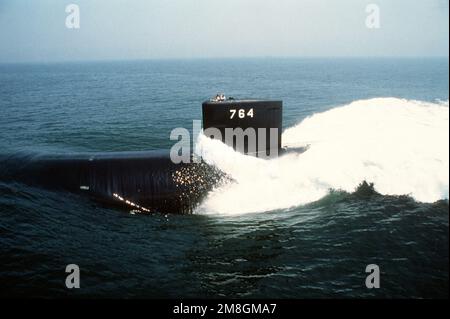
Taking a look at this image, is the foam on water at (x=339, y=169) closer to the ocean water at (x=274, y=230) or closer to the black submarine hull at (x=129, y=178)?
the ocean water at (x=274, y=230)

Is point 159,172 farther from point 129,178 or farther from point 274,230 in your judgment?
point 274,230

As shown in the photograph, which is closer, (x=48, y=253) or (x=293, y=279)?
(x=293, y=279)

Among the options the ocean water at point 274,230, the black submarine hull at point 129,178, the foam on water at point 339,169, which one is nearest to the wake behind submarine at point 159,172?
the black submarine hull at point 129,178

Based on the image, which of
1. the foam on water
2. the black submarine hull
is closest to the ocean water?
the foam on water

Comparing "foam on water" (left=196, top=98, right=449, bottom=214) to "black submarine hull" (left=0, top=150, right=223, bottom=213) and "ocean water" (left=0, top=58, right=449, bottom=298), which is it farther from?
"black submarine hull" (left=0, top=150, right=223, bottom=213)

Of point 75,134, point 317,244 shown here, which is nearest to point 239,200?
point 317,244
